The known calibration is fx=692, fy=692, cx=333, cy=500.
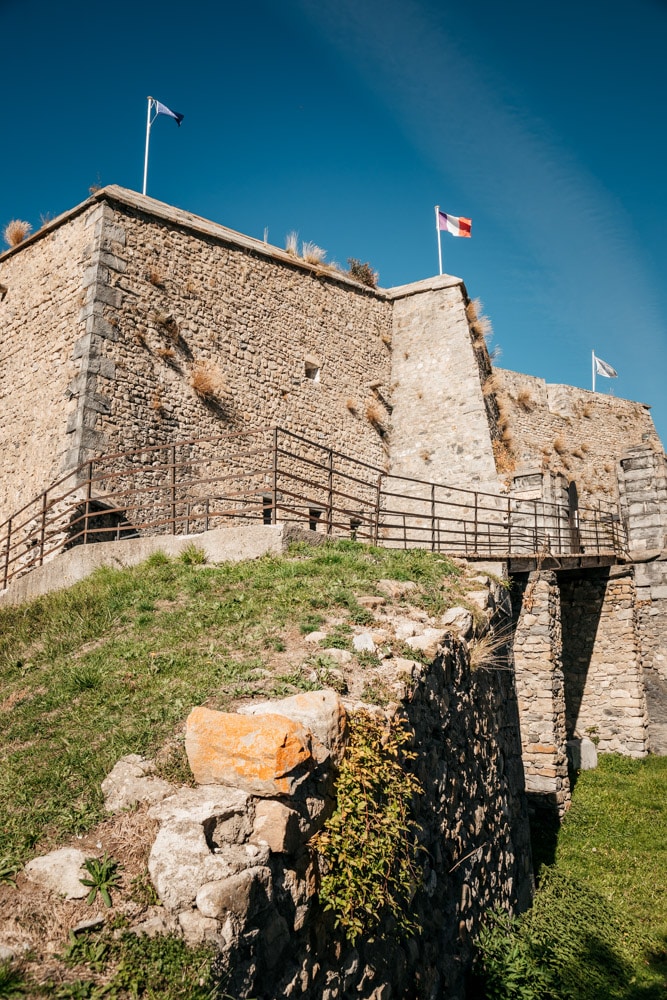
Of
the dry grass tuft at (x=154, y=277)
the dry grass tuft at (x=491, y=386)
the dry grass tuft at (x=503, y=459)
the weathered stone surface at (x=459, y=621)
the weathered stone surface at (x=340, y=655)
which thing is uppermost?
the dry grass tuft at (x=154, y=277)

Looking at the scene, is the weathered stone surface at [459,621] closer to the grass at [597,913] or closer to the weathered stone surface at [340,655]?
the weathered stone surface at [340,655]

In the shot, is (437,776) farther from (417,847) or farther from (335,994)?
(335,994)

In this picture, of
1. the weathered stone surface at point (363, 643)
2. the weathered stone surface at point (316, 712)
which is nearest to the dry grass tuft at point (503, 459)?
the weathered stone surface at point (363, 643)

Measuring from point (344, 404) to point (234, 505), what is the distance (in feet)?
15.4

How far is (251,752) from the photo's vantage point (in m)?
3.95

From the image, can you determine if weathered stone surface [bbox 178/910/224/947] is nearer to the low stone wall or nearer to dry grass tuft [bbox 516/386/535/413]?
the low stone wall

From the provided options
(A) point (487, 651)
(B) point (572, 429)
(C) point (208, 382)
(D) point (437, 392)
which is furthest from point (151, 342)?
(B) point (572, 429)

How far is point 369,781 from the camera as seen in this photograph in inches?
172

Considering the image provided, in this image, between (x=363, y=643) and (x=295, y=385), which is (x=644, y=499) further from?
(x=363, y=643)

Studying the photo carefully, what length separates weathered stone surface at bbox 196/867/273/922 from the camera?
10.6 ft

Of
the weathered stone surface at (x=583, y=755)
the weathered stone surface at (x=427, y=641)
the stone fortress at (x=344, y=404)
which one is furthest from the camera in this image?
the weathered stone surface at (x=583, y=755)

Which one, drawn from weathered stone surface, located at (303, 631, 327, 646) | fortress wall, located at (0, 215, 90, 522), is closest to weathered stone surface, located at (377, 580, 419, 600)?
weathered stone surface, located at (303, 631, 327, 646)

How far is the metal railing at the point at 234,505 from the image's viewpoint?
407 inches

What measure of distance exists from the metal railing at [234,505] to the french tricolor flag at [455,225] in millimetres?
6885
